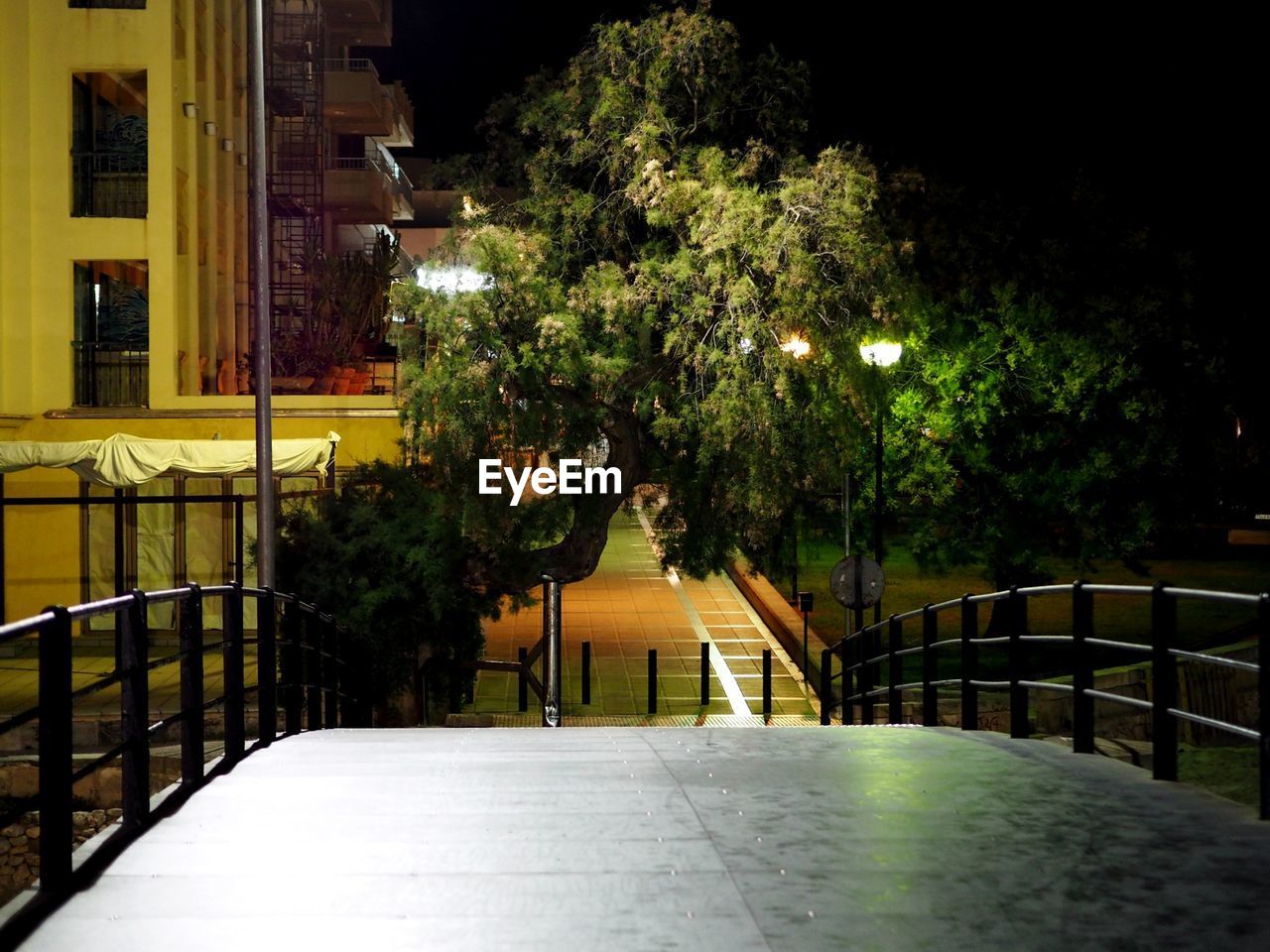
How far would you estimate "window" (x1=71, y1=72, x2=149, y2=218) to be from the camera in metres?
26.8

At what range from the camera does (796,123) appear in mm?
19953

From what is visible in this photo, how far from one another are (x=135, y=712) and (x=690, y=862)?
2596mm

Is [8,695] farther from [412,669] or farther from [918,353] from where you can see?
[918,353]

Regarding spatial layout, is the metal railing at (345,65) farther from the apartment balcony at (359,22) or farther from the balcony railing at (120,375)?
the balcony railing at (120,375)

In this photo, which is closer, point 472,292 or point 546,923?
point 546,923

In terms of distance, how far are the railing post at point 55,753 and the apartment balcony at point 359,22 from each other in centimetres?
4043

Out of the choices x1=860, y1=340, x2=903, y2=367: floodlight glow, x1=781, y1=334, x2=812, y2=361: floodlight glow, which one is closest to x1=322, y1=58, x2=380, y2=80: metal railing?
x1=860, y1=340, x2=903, y2=367: floodlight glow

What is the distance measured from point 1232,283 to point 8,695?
73.2ft

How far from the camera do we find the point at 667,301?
20.1 m

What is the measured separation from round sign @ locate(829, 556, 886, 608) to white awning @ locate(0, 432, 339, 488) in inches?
312

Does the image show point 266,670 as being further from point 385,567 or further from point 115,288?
point 115,288

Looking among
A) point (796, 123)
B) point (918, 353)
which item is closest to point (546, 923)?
point (796, 123)

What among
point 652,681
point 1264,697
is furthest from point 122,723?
point 652,681

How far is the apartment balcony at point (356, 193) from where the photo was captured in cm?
4475
